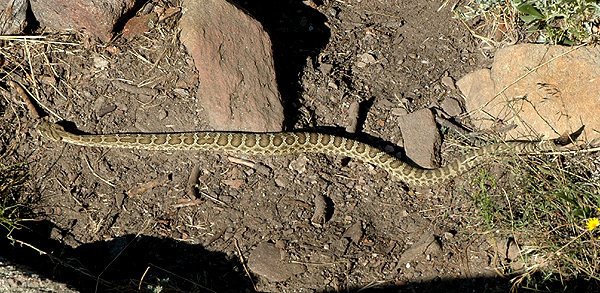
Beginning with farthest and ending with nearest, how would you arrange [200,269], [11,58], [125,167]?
[11,58], [125,167], [200,269]

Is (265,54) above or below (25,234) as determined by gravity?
above

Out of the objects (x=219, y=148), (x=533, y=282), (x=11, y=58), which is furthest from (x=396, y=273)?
(x=11, y=58)

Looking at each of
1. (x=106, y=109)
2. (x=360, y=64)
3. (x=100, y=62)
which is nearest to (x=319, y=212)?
(x=360, y=64)

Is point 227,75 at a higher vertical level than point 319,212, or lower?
higher

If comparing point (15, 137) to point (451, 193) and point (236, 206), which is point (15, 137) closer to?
point (236, 206)

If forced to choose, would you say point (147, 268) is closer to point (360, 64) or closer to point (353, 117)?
point (353, 117)

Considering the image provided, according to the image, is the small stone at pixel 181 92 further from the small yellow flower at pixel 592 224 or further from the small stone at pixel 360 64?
the small yellow flower at pixel 592 224

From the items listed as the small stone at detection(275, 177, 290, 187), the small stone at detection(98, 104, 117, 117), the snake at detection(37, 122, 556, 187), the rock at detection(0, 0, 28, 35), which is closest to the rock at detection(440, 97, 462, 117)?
the snake at detection(37, 122, 556, 187)
